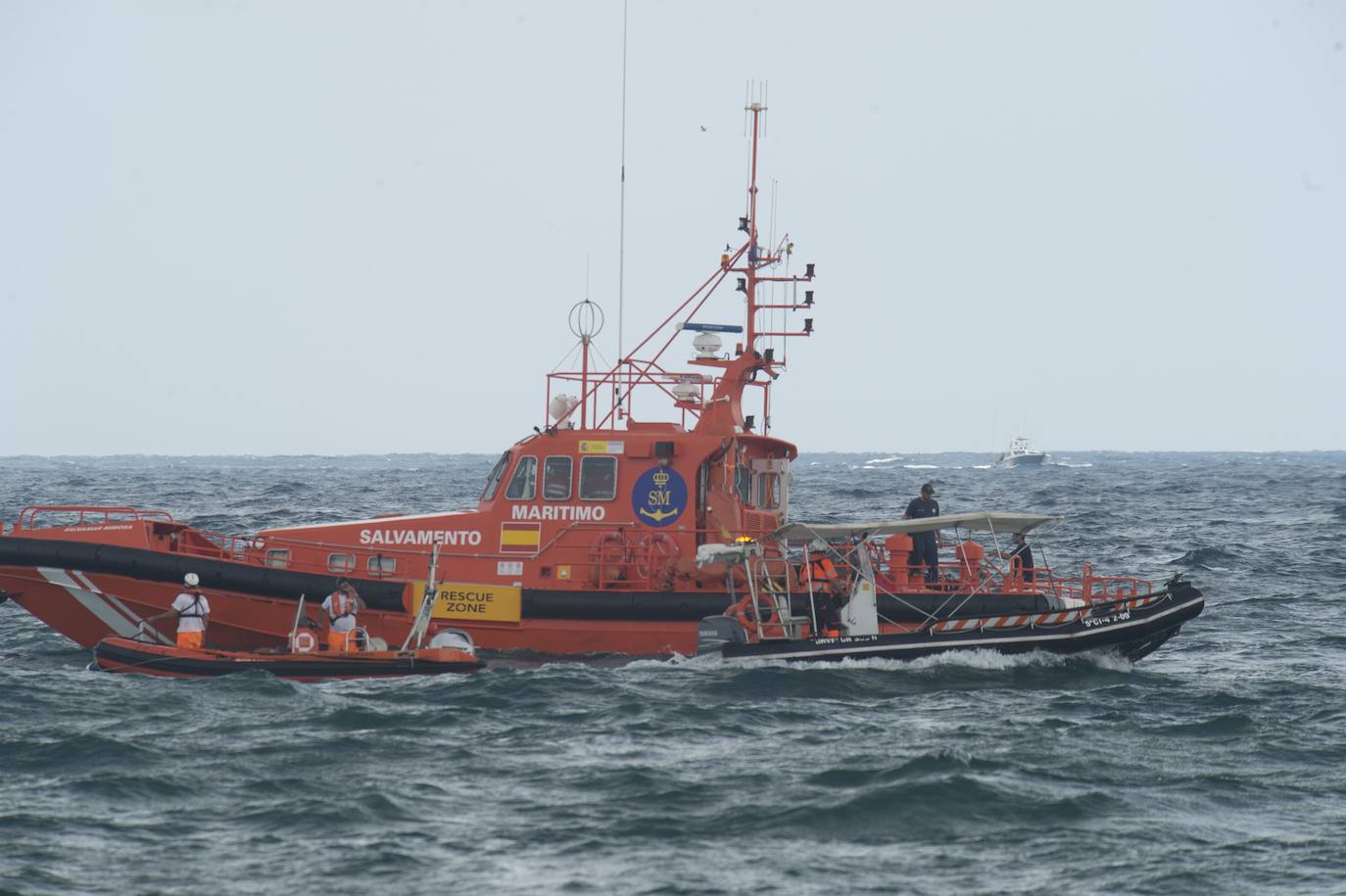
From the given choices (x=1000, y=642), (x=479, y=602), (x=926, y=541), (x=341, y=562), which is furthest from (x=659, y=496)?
(x=1000, y=642)

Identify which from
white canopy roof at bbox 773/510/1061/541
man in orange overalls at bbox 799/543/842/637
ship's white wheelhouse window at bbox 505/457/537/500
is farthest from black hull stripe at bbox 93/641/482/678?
man in orange overalls at bbox 799/543/842/637

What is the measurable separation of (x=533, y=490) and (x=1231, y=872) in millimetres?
9335

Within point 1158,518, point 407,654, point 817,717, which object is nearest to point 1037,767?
point 817,717

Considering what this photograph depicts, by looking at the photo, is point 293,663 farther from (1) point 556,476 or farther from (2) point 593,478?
(2) point 593,478

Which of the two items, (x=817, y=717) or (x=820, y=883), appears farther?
(x=817, y=717)

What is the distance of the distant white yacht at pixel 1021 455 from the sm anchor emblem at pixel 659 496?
133654 mm

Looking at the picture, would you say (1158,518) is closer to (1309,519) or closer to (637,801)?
(1309,519)

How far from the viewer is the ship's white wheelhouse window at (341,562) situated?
16.5m

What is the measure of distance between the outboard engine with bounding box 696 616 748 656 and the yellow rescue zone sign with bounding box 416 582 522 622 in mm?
2234

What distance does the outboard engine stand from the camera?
49.5 feet

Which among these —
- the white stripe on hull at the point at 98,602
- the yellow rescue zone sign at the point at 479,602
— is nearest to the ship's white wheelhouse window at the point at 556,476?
the yellow rescue zone sign at the point at 479,602

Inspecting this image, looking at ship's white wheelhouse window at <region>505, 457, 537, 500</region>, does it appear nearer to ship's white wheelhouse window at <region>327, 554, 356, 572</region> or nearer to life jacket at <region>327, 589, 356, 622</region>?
ship's white wheelhouse window at <region>327, 554, 356, 572</region>

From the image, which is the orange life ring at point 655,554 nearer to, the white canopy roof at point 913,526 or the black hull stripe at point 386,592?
the black hull stripe at point 386,592

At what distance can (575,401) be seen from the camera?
16.9 metres
